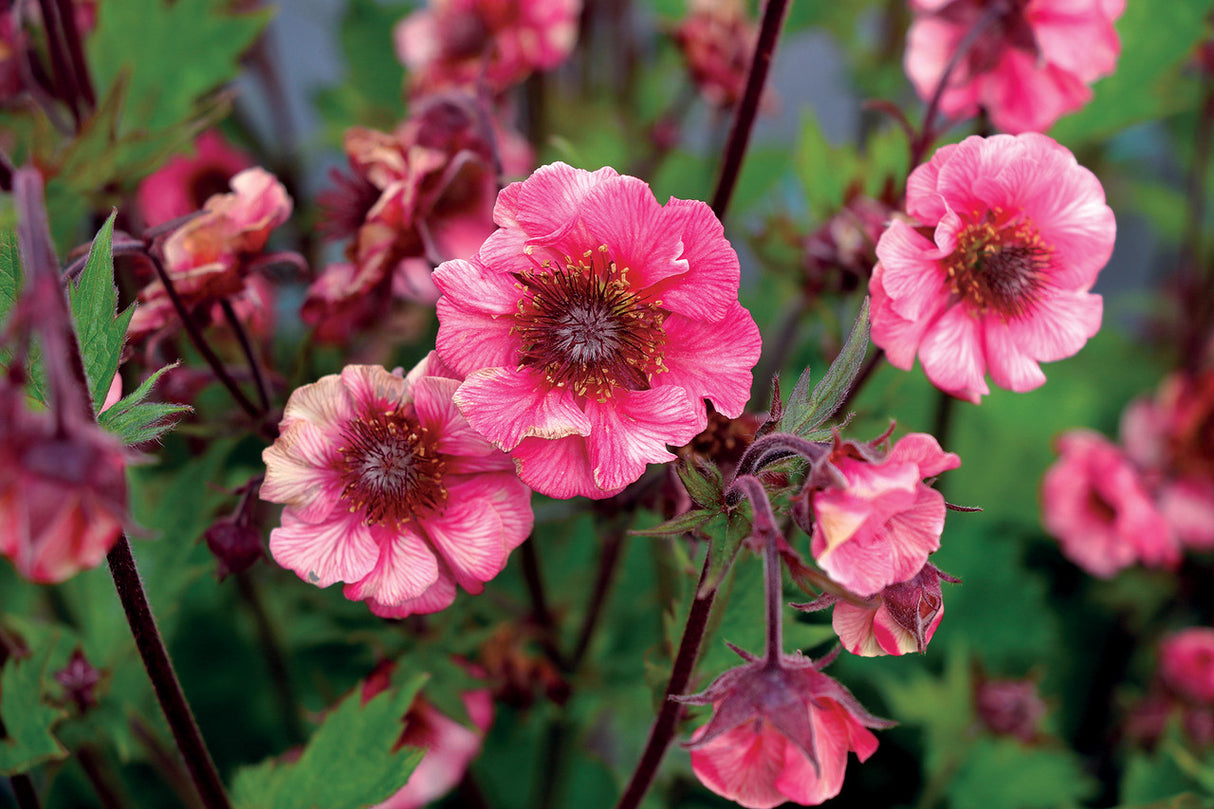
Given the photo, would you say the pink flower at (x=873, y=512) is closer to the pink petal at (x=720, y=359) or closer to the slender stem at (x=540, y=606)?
the pink petal at (x=720, y=359)

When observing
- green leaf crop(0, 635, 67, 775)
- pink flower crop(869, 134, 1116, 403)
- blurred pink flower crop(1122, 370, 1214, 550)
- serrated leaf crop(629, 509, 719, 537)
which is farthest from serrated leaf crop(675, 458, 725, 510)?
blurred pink flower crop(1122, 370, 1214, 550)

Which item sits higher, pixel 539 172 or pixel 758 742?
pixel 539 172

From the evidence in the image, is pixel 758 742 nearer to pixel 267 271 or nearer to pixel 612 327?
pixel 612 327

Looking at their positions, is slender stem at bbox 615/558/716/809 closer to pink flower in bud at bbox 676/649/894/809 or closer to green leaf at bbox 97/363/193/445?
pink flower in bud at bbox 676/649/894/809

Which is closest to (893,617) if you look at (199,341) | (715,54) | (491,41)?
(199,341)

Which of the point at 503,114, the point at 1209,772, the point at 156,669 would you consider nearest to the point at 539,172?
the point at 156,669

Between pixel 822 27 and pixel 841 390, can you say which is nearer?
pixel 841 390
